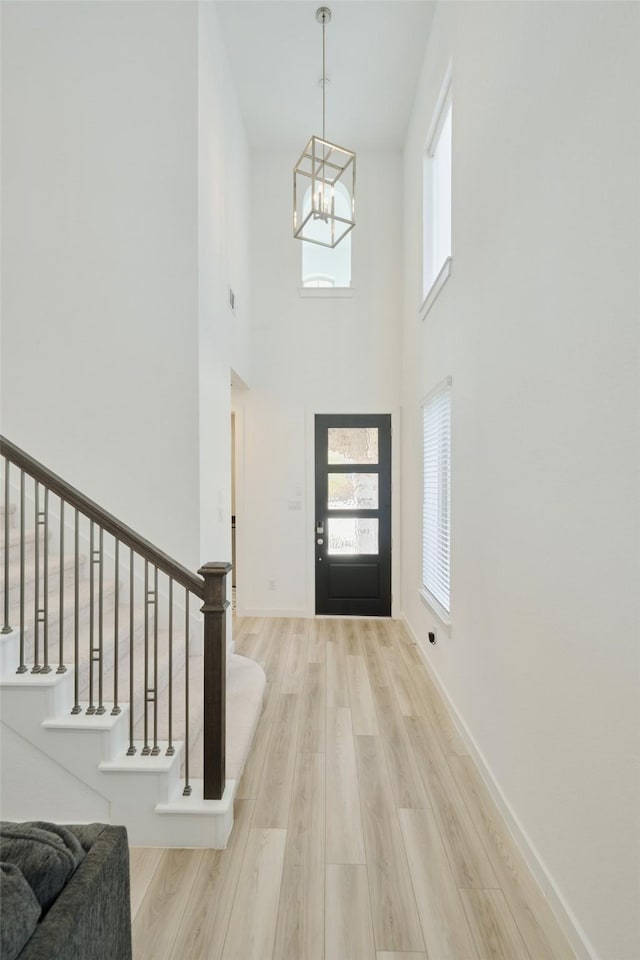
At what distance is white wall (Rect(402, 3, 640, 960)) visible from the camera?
134cm

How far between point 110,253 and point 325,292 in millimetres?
2553

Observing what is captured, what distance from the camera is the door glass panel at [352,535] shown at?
18.0 ft

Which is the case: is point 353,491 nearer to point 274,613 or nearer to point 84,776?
point 274,613

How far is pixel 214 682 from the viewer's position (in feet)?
6.98

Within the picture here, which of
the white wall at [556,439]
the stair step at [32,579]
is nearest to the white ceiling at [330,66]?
the white wall at [556,439]

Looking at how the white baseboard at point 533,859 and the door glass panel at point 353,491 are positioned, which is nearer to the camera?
the white baseboard at point 533,859

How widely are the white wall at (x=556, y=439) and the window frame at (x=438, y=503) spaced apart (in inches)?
20.7

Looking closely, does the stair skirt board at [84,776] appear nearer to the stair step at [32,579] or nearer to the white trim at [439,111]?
the stair step at [32,579]

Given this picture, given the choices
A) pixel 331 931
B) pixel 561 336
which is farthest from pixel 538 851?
pixel 561 336

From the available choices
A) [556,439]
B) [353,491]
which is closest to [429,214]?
[353,491]

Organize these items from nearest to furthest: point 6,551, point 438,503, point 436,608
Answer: point 6,551, point 436,608, point 438,503

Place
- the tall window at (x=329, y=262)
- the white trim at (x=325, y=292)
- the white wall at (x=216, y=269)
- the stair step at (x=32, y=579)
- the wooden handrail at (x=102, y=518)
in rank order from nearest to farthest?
the wooden handrail at (x=102, y=518)
the stair step at (x=32, y=579)
the white wall at (x=216, y=269)
the white trim at (x=325, y=292)
the tall window at (x=329, y=262)

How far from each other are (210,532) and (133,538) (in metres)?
1.54

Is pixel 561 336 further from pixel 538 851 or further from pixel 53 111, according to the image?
pixel 53 111
